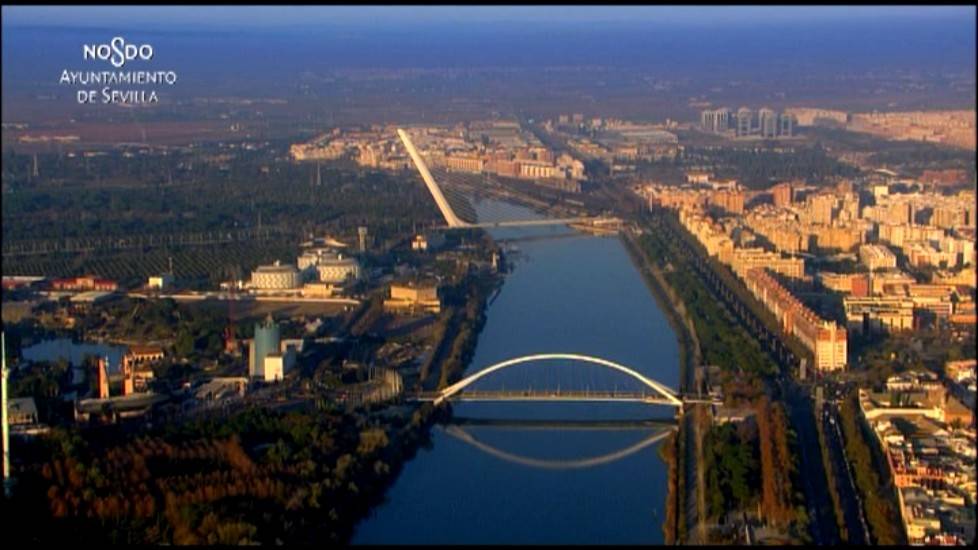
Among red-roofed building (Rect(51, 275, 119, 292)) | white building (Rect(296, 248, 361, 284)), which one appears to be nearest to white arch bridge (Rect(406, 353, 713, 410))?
white building (Rect(296, 248, 361, 284))

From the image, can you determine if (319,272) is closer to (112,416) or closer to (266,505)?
(112,416)

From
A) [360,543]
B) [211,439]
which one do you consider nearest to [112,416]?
Answer: [211,439]

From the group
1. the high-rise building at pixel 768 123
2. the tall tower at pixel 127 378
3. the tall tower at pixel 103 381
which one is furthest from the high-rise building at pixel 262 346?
the high-rise building at pixel 768 123

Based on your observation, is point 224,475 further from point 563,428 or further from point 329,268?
point 329,268

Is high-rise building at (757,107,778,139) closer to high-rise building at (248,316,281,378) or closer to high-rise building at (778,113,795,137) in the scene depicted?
high-rise building at (778,113,795,137)

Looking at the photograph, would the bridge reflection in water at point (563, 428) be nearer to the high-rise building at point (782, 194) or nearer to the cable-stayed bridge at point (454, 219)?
the cable-stayed bridge at point (454, 219)

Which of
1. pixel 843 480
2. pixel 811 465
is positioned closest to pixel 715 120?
pixel 811 465
